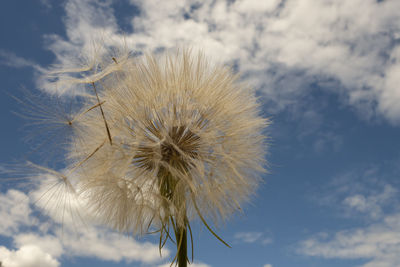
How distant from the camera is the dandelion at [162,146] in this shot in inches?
172

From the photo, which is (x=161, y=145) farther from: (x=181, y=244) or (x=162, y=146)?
(x=181, y=244)

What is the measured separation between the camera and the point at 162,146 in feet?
14.6

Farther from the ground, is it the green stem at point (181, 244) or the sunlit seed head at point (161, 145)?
the sunlit seed head at point (161, 145)

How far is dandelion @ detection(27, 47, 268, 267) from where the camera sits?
172 inches

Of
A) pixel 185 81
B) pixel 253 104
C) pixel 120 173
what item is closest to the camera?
pixel 120 173

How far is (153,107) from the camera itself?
4395 millimetres

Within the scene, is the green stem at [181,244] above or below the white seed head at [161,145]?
below

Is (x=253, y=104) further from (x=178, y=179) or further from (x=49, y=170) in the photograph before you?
(x=49, y=170)

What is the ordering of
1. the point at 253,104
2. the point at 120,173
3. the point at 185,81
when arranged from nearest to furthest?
the point at 120,173
the point at 185,81
the point at 253,104

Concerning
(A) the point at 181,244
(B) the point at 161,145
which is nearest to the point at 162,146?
(B) the point at 161,145

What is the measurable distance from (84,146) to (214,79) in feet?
6.14

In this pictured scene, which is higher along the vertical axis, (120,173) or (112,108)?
(112,108)

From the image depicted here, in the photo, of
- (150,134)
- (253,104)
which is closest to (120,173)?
(150,134)

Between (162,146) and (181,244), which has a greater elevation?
(162,146)
